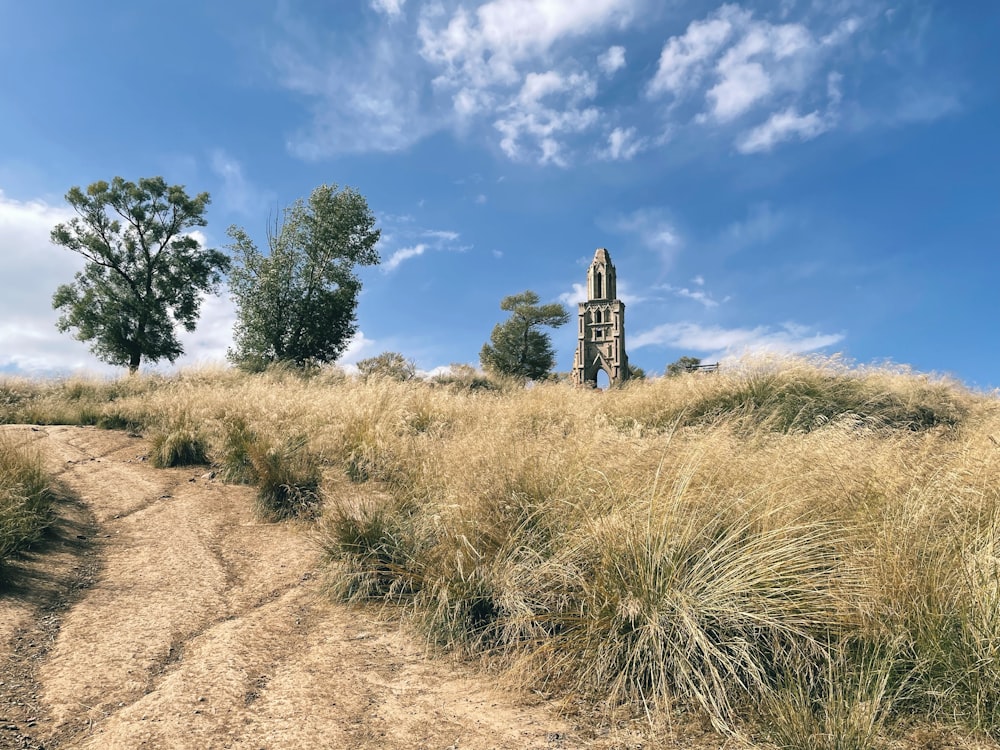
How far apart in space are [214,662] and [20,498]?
278 centimetres

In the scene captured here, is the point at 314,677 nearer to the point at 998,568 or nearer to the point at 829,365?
the point at 998,568

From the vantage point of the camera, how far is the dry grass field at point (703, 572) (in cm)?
226

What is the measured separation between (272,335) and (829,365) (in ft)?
64.3

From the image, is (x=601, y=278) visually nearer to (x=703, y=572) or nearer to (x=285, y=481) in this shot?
(x=285, y=481)

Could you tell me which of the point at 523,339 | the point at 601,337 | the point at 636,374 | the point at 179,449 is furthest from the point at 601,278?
the point at 179,449

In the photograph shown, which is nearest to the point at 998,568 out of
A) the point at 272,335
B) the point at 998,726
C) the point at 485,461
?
the point at 998,726

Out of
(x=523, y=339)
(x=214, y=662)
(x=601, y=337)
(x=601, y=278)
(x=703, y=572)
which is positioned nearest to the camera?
(x=703, y=572)

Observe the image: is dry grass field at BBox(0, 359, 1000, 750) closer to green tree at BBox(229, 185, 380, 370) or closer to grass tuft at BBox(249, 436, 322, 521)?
grass tuft at BBox(249, 436, 322, 521)

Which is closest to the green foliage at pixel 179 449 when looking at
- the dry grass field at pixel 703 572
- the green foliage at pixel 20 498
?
the green foliage at pixel 20 498

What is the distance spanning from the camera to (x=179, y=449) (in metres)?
6.95

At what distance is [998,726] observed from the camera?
2.07 metres

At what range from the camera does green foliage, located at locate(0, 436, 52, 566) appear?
3.95 metres

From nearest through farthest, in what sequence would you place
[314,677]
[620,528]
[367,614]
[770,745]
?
1. [770,745]
2. [314,677]
3. [620,528]
4. [367,614]

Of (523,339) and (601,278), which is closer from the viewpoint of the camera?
(523,339)
